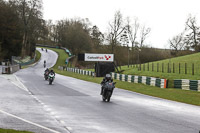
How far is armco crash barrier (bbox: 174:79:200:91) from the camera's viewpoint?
26.1 metres

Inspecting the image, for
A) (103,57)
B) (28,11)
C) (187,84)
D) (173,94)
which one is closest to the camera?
(173,94)

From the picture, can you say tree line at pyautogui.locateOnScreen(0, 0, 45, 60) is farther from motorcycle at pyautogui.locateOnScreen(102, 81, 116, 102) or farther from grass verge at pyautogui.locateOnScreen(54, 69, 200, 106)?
motorcycle at pyautogui.locateOnScreen(102, 81, 116, 102)

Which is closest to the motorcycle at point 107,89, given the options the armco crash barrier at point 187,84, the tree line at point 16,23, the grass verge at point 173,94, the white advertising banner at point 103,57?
the grass verge at point 173,94

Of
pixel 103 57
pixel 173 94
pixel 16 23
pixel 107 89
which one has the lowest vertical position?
pixel 173 94

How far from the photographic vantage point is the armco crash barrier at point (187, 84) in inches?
1029

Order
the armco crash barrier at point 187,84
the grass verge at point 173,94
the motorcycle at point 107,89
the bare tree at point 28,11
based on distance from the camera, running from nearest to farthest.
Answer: the motorcycle at point 107,89 → the grass verge at point 173,94 → the armco crash barrier at point 187,84 → the bare tree at point 28,11

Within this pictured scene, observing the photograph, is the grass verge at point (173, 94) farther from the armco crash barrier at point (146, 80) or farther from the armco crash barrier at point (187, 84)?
Answer: the armco crash barrier at point (146, 80)

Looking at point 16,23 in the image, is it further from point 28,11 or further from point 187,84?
point 187,84

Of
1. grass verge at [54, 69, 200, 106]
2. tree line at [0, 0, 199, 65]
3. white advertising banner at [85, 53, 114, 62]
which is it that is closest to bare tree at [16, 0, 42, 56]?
tree line at [0, 0, 199, 65]

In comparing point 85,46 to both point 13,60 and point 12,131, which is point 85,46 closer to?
point 13,60

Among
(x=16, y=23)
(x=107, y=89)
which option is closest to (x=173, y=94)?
(x=107, y=89)

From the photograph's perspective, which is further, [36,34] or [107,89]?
[36,34]

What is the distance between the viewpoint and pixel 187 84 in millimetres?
27344

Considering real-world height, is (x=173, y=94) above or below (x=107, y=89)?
below
